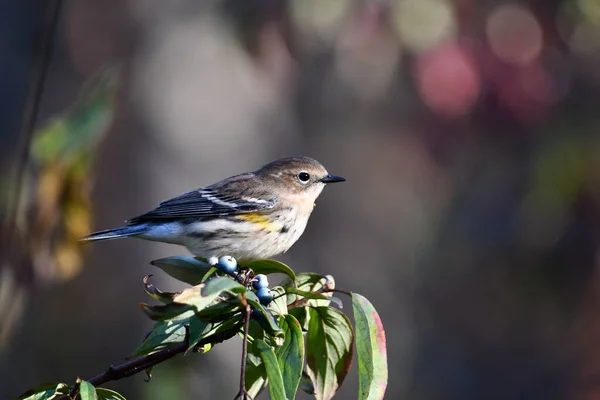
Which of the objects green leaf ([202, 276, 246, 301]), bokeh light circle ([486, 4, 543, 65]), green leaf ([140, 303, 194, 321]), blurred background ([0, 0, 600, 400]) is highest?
bokeh light circle ([486, 4, 543, 65])

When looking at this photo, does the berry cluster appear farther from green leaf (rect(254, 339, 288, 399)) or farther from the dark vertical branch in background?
the dark vertical branch in background

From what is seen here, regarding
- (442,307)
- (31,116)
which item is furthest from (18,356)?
(31,116)

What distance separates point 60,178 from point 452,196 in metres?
7.25

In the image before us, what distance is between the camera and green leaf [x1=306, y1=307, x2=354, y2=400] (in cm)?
257

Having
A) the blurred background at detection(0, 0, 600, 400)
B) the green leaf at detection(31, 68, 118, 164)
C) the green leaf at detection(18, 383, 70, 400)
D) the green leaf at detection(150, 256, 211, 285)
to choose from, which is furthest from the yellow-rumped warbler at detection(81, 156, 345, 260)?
the green leaf at detection(18, 383, 70, 400)

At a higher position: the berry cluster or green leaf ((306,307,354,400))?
the berry cluster

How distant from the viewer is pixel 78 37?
9.75 meters

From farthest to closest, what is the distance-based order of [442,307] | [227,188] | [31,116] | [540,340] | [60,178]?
1. [442,307]
2. [540,340]
3. [227,188]
4. [60,178]
5. [31,116]

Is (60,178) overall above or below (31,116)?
below

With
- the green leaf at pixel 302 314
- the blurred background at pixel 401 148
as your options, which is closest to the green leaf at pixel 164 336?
the green leaf at pixel 302 314

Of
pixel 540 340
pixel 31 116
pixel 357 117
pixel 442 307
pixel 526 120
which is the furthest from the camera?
pixel 357 117

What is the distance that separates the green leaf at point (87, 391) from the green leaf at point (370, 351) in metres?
0.64

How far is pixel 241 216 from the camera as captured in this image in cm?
455

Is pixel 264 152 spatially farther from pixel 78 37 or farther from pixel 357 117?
pixel 357 117
